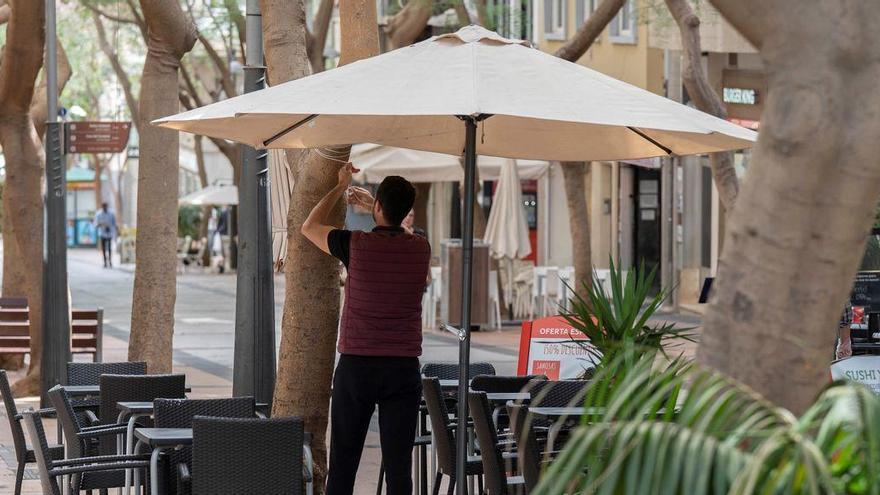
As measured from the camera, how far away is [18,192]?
15.6 m

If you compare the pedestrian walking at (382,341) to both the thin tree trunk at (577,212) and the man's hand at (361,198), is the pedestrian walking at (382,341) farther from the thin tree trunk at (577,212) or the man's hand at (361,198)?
the thin tree trunk at (577,212)

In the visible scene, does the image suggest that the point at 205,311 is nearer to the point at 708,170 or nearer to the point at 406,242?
the point at 708,170

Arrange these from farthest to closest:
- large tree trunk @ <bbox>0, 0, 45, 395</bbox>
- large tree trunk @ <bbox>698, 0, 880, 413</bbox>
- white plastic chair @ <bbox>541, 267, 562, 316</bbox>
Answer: white plastic chair @ <bbox>541, 267, 562, 316</bbox> < large tree trunk @ <bbox>0, 0, 45, 395</bbox> < large tree trunk @ <bbox>698, 0, 880, 413</bbox>

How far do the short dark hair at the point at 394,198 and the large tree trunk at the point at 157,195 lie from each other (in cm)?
571

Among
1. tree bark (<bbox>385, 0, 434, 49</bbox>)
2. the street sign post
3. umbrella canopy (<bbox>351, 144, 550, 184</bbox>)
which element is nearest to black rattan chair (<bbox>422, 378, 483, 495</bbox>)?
the street sign post

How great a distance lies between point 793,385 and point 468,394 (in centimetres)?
344

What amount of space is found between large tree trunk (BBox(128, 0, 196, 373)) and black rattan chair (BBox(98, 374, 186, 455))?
167 inches

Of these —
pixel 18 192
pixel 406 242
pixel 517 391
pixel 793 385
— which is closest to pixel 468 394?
pixel 406 242

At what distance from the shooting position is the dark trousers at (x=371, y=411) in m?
6.76

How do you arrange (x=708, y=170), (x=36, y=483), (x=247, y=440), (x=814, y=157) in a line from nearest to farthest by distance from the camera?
(x=814, y=157) < (x=247, y=440) < (x=36, y=483) < (x=708, y=170)

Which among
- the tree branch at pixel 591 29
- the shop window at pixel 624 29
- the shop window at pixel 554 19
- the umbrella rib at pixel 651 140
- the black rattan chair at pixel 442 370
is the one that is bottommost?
the black rattan chair at pixel 442 370

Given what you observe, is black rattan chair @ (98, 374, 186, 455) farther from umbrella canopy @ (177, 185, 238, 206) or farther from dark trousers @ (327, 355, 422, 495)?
umbrella canopy @ (177, 185, 238, 206)

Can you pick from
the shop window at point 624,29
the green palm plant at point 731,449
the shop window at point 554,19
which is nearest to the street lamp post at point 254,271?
the green palm plant at point 731,449

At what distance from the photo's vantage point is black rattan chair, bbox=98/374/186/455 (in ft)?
26.0
